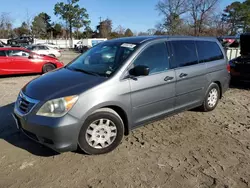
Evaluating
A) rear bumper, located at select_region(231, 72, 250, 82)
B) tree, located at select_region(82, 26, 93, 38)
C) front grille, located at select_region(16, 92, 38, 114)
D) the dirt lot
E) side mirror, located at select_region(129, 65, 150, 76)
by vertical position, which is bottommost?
the dirt lot

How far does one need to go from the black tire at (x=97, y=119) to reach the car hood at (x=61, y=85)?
15.5 inches

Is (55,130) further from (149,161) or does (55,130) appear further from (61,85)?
(149,161)

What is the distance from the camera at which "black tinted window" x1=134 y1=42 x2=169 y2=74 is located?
12.0 feet

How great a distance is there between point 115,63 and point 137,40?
2.25 feet

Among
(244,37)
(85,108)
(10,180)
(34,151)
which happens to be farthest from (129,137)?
(244,37)

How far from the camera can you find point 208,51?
→ 16.3 ft

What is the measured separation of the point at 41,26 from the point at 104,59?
2555 inches

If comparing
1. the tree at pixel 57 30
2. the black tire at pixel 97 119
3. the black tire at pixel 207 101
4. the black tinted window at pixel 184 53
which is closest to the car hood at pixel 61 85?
the black tire at pixel 97 119

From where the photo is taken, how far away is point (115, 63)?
11.7ft

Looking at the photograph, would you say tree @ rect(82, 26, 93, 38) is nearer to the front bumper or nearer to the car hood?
the car hood

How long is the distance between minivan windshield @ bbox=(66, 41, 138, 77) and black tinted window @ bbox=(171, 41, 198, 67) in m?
0.87

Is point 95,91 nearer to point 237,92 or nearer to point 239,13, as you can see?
point 237,92

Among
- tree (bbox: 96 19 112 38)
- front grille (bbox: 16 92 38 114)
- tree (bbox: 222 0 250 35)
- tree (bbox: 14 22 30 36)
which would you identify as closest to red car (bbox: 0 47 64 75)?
front grille (bbox: 16 92 38 114)

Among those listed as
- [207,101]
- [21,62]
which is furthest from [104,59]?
[21,62]
